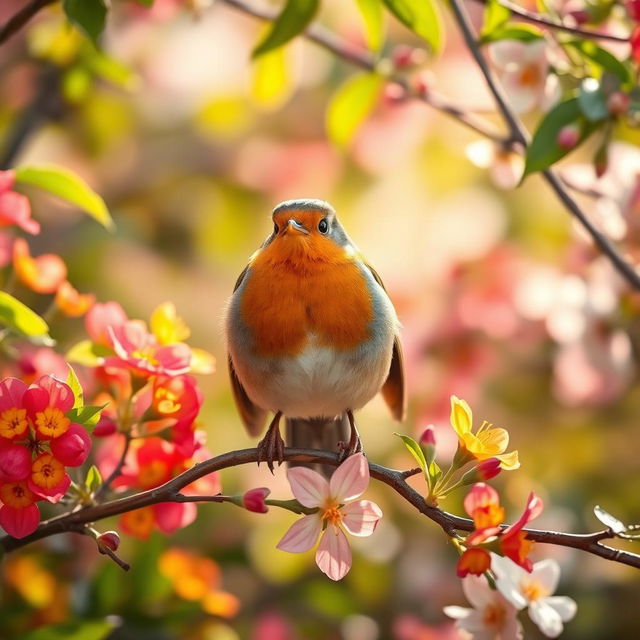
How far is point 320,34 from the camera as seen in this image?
1952mm

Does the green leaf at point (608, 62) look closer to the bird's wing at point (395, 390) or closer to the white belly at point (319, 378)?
the white belly at point (319, 378)

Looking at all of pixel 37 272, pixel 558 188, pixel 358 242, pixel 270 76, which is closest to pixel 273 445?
pixel 37 272

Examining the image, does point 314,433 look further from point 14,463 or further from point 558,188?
point 14,463

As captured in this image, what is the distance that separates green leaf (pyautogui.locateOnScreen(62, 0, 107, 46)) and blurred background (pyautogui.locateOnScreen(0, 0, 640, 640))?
1.62ft

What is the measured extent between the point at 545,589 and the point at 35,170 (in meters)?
0.95

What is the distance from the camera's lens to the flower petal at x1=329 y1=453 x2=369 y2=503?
3.72 ft

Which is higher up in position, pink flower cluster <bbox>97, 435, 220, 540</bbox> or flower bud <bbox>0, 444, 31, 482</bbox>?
flower bud <bbox>0, 444, 31, 482</bbox>

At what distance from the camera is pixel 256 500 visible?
1.14 m

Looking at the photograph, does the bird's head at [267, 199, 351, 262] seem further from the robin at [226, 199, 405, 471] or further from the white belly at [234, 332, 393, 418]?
the white belly at [234, 332, 393, 418]

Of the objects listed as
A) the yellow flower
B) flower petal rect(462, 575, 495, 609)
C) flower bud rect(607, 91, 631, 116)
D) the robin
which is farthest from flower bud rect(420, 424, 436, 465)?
flower bud rect(607, 91, 631, 116)

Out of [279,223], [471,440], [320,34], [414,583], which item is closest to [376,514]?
[471,440]

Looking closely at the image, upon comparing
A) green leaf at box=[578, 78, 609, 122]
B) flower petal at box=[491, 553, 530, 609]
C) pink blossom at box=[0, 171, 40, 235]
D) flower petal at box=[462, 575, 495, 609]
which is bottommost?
flower petal at box=[462, 575, 495, 609]

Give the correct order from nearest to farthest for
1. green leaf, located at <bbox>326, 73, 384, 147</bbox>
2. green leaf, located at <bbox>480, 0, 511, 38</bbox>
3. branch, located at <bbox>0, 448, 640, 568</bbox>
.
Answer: branch, located at <bbox>0, 448, 640, 568</bbox> → green leaf, located at <bbox>480, 0, 511, 38</bbox> → green leaf, located at <bbox>326, 73, 384, 147</bbox>

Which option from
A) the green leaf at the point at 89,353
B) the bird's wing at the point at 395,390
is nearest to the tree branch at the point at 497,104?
the bird's wing at the point at 395,390
